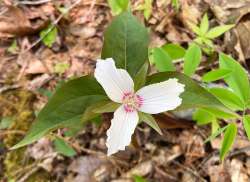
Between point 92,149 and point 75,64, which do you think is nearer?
point 92,149

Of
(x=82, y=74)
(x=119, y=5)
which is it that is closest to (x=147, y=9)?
(x=119, y=5)

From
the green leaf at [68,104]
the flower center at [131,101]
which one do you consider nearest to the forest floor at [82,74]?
the green leaf at [68,104]

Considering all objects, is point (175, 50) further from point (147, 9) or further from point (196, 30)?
point (147, 9)

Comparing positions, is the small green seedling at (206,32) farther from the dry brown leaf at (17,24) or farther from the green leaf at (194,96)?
the dry brown leaf at (17,24)

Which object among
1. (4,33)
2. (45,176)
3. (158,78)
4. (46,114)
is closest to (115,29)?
(158,78)

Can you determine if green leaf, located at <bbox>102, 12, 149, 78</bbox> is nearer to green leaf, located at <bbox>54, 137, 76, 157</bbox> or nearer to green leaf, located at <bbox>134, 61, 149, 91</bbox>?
green leaf, located at <bbox>134, 61, 149, 91</bbox>

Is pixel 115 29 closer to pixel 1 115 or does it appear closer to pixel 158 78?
pixel 158 78
